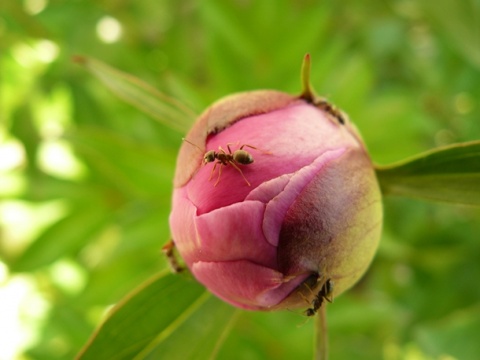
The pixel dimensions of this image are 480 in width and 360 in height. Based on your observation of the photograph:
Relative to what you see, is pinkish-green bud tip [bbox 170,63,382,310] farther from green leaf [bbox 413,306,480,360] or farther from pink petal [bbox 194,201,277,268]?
green leaf [bbox 413,306,480,360]

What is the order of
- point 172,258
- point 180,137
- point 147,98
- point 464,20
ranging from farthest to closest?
1. point 180,137
2. point 464,20
3. point 147,98
4. point 172,258

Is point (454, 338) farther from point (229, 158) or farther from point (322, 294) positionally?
point (229, 158)

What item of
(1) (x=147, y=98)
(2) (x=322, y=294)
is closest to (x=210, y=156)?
(2) (x=322, y=294)

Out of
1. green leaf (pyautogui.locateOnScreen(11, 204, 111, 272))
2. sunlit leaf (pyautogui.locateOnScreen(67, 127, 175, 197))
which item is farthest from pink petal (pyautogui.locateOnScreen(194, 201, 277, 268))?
green leaf (pyautogui.locateOnScreen(11, 204, 111, 272))

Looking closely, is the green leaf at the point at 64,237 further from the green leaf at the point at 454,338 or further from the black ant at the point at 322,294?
the black ant at the point at 322,294

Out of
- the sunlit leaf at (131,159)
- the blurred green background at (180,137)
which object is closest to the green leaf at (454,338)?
the blurred green background at (180,137)

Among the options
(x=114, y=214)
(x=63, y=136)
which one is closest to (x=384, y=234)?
(x=114, y=214)

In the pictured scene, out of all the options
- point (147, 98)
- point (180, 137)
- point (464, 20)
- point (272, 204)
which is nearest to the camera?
point (272, 204)
